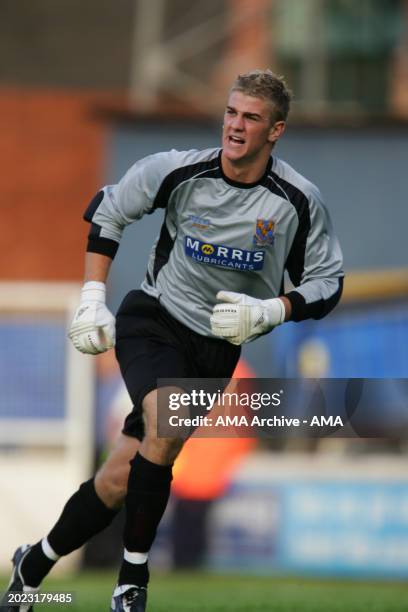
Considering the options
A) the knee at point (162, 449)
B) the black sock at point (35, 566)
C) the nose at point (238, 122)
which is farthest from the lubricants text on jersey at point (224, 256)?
the black sock at point (35, 566)

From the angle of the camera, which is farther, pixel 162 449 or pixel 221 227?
pixel 221 227

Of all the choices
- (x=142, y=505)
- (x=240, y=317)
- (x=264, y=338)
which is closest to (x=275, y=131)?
(x=240, y=317)

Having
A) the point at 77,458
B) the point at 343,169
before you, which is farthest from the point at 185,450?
the point at 343,169

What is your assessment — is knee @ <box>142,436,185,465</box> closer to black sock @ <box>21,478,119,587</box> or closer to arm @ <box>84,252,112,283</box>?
black sock @ <box>21,478,119,587</box>

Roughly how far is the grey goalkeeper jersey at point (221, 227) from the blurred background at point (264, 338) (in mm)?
4661

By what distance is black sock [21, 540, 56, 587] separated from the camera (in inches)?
241

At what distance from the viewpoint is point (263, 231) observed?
19.6ft

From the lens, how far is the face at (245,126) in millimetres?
5840

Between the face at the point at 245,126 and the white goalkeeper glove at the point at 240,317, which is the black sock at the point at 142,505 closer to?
the white goalkeeper glove at the point at 240,317

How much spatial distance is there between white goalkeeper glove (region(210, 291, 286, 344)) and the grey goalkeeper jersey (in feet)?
0.59

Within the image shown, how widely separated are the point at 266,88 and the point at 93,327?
1225 millimetres

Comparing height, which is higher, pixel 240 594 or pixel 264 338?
pixel 264 338

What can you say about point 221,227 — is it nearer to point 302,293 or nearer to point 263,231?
point 263,231

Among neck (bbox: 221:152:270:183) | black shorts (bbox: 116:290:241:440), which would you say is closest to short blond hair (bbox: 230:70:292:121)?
neck (bbox: 221:152:270:183)
